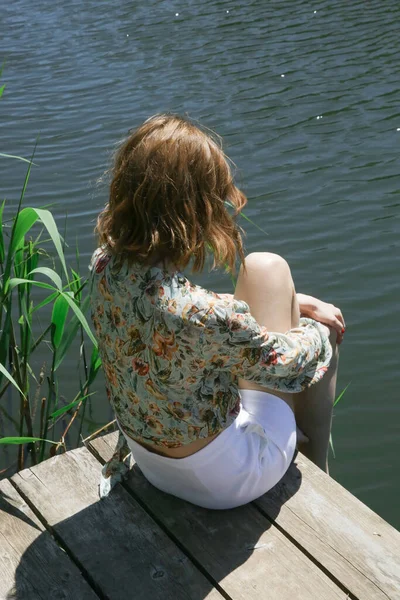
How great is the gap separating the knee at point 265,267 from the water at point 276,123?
42.9 inches

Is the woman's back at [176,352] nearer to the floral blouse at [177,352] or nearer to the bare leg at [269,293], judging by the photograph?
the floral blouse at [177,352]

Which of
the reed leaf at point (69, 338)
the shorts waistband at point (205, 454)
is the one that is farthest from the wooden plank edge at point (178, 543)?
the reed leaf at point (69, 338)

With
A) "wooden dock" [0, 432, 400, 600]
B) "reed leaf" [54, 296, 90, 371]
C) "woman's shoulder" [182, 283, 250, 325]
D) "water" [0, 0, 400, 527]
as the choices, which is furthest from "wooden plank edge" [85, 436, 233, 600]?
"water" [0, 0, 400, 527]

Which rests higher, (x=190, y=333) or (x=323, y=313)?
(x=190, y=333)

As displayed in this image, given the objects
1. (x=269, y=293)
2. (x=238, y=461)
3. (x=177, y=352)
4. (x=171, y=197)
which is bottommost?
(x=238, y=461)

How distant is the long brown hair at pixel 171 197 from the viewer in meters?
1.63

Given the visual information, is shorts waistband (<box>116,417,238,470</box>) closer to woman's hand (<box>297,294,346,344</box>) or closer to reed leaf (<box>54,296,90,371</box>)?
woman's hand (<box>297,294,346,344</box>)

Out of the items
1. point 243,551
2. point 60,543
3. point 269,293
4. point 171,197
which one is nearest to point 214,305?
point 171,197

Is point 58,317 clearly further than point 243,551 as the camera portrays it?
Yes

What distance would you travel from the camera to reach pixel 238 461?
185 centimetres

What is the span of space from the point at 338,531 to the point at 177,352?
54 cm

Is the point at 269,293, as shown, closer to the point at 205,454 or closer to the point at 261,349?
the point at 261,349

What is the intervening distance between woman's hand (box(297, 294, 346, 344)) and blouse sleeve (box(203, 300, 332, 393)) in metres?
0.19

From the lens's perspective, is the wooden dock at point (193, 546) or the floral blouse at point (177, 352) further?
the wooden dock at point (193, 546)
